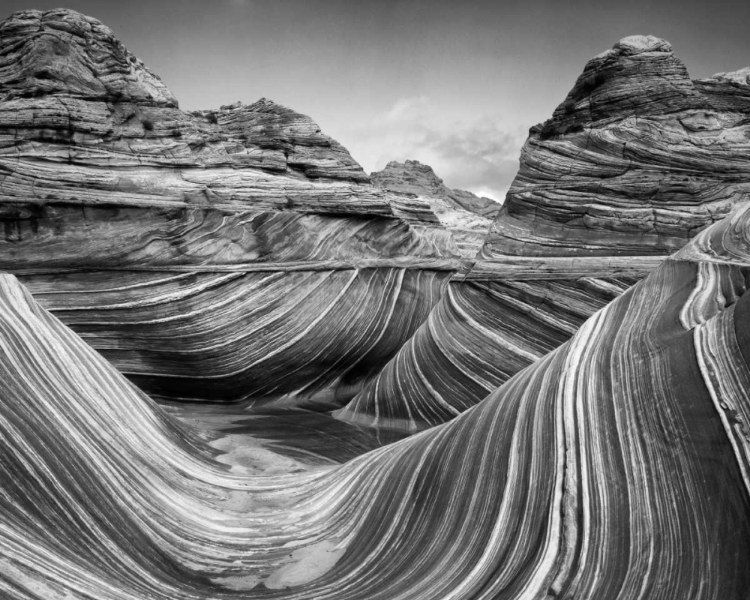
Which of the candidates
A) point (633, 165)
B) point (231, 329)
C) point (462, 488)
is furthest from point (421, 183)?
point (462, 488)

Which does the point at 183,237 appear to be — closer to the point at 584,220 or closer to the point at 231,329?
the point at 231,329

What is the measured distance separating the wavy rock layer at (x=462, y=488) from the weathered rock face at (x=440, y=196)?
14685 mm

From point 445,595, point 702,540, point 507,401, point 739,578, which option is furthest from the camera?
point 507,401

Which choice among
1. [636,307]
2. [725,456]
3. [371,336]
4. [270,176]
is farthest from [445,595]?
[270,176]

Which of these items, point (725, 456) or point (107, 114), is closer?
point (725, 456)

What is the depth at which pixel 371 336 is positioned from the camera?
7840 millimetres

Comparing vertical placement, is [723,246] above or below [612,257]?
below

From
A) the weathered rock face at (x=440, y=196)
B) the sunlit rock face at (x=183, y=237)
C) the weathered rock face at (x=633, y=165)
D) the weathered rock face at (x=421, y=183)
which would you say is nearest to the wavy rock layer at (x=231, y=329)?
the sunlit rock face at (x=183, y=237)

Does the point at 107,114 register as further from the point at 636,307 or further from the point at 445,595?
the point at 445,595

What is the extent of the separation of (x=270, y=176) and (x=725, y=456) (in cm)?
695

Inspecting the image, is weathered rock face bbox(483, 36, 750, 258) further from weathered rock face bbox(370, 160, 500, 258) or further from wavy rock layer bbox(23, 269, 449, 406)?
weathered rock face bbox(370, 160, 500, 258)

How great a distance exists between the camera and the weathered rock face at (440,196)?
20.5 metres

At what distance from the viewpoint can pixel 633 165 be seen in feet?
22.4

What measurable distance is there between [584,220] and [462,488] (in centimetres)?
437
